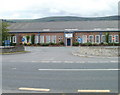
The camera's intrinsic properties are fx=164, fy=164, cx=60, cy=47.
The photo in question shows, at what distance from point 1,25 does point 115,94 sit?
26317 mm

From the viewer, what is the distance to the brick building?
4563cm

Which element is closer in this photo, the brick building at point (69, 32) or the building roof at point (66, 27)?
the brick building at point (69, 32)

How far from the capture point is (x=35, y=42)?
4922 centimetres

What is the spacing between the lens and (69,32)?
46.5m

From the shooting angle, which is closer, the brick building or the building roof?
the brick building

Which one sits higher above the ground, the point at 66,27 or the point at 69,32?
the point at 66,27

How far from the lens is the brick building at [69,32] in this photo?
150ft

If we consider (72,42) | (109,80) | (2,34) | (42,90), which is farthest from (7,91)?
(72,42)

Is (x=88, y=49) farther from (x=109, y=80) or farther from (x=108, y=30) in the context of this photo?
(x=108, y=30)

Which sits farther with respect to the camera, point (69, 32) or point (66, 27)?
point (66, 27)

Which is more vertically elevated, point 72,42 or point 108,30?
point 108,30

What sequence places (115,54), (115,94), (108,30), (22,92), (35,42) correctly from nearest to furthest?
1. (115,94)
2. (22,92)
3. (115,54)
4. (108,30)
5. (35,42)

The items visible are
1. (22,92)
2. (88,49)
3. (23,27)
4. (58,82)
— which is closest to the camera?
(22,92)

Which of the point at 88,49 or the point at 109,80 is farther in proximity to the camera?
the point at 88,49
